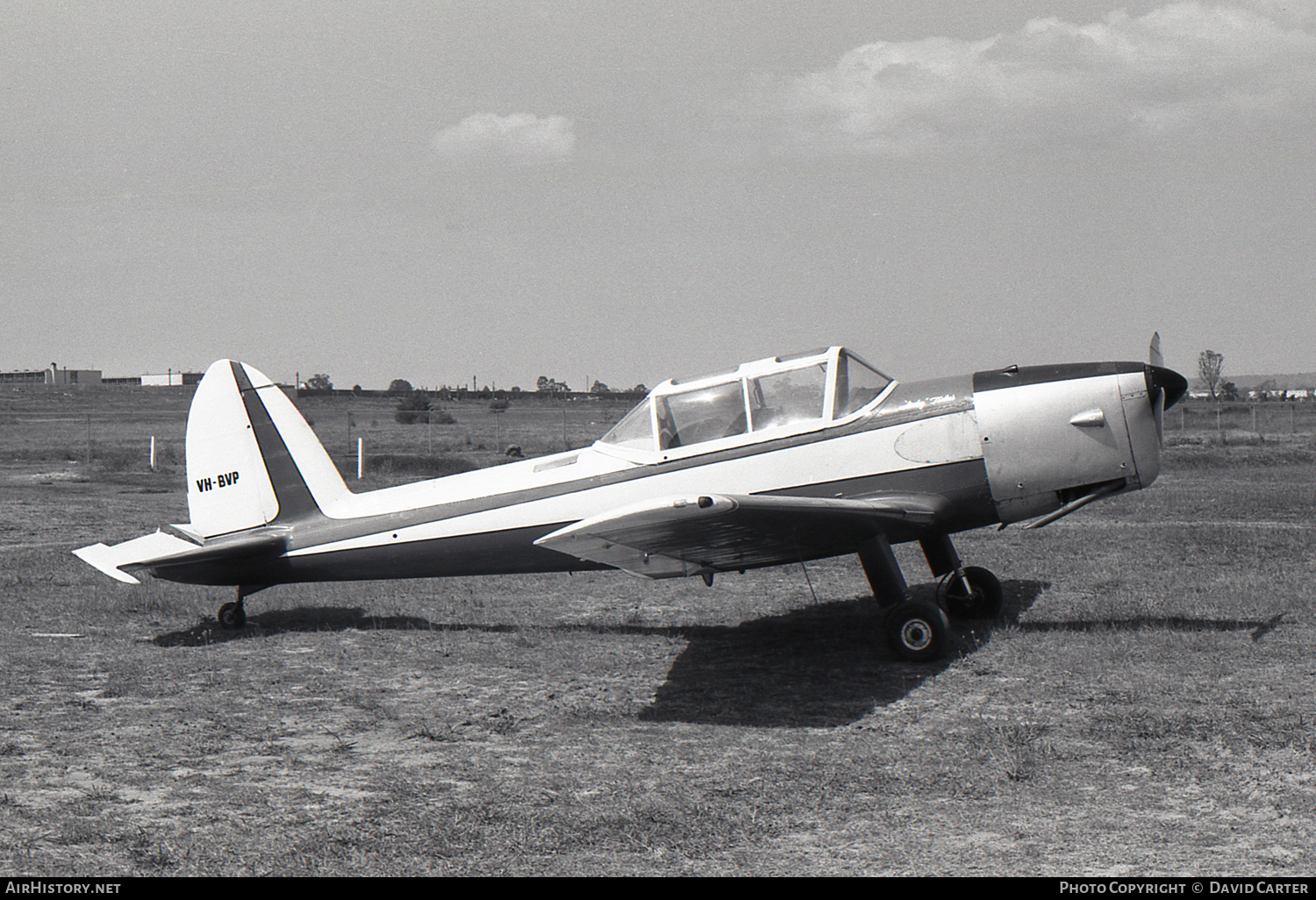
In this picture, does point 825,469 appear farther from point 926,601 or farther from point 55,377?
point 55,377

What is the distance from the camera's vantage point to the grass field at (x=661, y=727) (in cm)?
425

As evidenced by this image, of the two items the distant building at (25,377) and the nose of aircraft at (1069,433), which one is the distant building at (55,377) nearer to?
the distant building at (25,377)

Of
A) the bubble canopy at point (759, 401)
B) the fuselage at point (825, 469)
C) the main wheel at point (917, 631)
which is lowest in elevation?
the main wheel at point (917, 631)

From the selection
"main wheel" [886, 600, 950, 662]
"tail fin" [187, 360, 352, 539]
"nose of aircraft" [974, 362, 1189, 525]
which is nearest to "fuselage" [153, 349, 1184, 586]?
"nose of aircraft" [974, 362, 1189, 525]

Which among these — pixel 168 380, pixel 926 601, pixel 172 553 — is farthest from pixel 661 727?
Answer: pixel 168 380

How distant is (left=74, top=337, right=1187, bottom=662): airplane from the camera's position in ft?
24.6

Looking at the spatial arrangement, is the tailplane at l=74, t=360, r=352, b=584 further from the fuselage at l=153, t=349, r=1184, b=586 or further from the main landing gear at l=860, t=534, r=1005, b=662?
the main landing gear at l=860, t=534, r=1005, b=662

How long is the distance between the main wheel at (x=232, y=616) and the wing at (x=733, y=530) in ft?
12.2

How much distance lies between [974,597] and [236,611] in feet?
20.1

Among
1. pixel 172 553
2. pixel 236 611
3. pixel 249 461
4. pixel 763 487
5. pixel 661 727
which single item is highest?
pixel 249 461

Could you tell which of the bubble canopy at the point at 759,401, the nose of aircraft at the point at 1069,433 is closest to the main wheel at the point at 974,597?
the nose of aircraft at the point at 1069,433

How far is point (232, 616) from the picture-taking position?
9.07 meters
